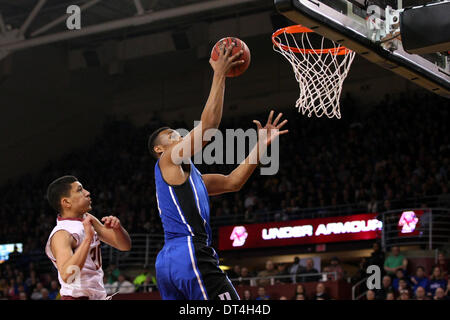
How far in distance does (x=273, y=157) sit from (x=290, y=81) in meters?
3.09

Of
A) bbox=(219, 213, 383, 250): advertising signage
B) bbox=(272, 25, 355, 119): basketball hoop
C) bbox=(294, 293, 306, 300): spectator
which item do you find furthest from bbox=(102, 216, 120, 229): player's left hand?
bbox=(219, 213, 383, 250): advertising signage

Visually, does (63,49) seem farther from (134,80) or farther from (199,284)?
(199,284)

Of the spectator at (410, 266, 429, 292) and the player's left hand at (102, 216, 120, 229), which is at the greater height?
the player's left hand at (102, 216, 120, 229)

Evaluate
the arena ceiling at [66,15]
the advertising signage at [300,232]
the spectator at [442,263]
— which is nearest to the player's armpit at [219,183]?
the spectator at [442,263]

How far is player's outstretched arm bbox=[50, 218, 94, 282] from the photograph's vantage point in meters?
4.06

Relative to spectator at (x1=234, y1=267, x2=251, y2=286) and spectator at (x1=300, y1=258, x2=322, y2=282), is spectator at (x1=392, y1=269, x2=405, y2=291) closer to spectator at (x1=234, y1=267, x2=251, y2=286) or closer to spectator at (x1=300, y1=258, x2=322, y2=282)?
spectator at (x1=300, y1=258, x2=322, y2=282)

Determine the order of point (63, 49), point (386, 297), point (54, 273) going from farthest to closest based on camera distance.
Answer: point (63, 49), point (54, 273), point (386, 297)

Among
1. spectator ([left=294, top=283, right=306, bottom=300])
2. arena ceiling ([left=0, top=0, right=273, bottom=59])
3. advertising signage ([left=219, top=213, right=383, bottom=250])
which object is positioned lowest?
spectator ([left=294, top=283, right=306, bottom=300])

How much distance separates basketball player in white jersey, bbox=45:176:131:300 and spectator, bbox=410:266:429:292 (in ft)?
24.6

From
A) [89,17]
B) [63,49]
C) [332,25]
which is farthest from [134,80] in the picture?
[332,25]

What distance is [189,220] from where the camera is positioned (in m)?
4.14

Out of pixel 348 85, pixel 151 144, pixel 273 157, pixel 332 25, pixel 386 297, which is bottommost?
pixel 386 297

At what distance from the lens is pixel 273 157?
18828 mm

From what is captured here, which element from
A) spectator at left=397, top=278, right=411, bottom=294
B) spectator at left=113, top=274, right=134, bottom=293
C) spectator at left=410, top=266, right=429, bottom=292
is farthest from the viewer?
spectator at left=113, top=274, right=134, bottom=293
